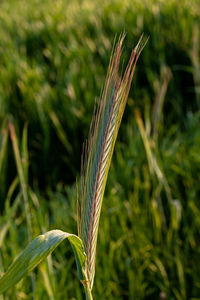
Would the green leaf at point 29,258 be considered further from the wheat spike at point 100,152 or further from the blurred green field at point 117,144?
the blurred green field at point 117,144

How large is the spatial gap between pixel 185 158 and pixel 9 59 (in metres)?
1.08

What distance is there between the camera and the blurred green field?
1.00m

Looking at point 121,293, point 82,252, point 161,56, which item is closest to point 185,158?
point 121,293

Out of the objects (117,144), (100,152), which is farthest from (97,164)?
(117,144)

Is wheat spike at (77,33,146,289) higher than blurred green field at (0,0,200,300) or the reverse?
higher

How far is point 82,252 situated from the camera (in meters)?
0.34

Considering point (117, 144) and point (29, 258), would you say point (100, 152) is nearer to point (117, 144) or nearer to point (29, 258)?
point (29, 258)

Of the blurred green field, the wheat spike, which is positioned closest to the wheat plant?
the wheat spike

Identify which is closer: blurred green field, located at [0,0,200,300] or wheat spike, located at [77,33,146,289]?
wheat spike, located at [77,33,146,289]

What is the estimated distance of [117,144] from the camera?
156 cm

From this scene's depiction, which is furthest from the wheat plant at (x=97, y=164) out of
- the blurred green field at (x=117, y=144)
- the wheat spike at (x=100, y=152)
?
the blurred green field at (x=117, y=144)

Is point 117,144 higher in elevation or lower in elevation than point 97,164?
lower

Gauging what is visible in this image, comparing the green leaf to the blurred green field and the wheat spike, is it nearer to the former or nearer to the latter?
the wheat spike

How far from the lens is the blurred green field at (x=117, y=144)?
1.00 metres
